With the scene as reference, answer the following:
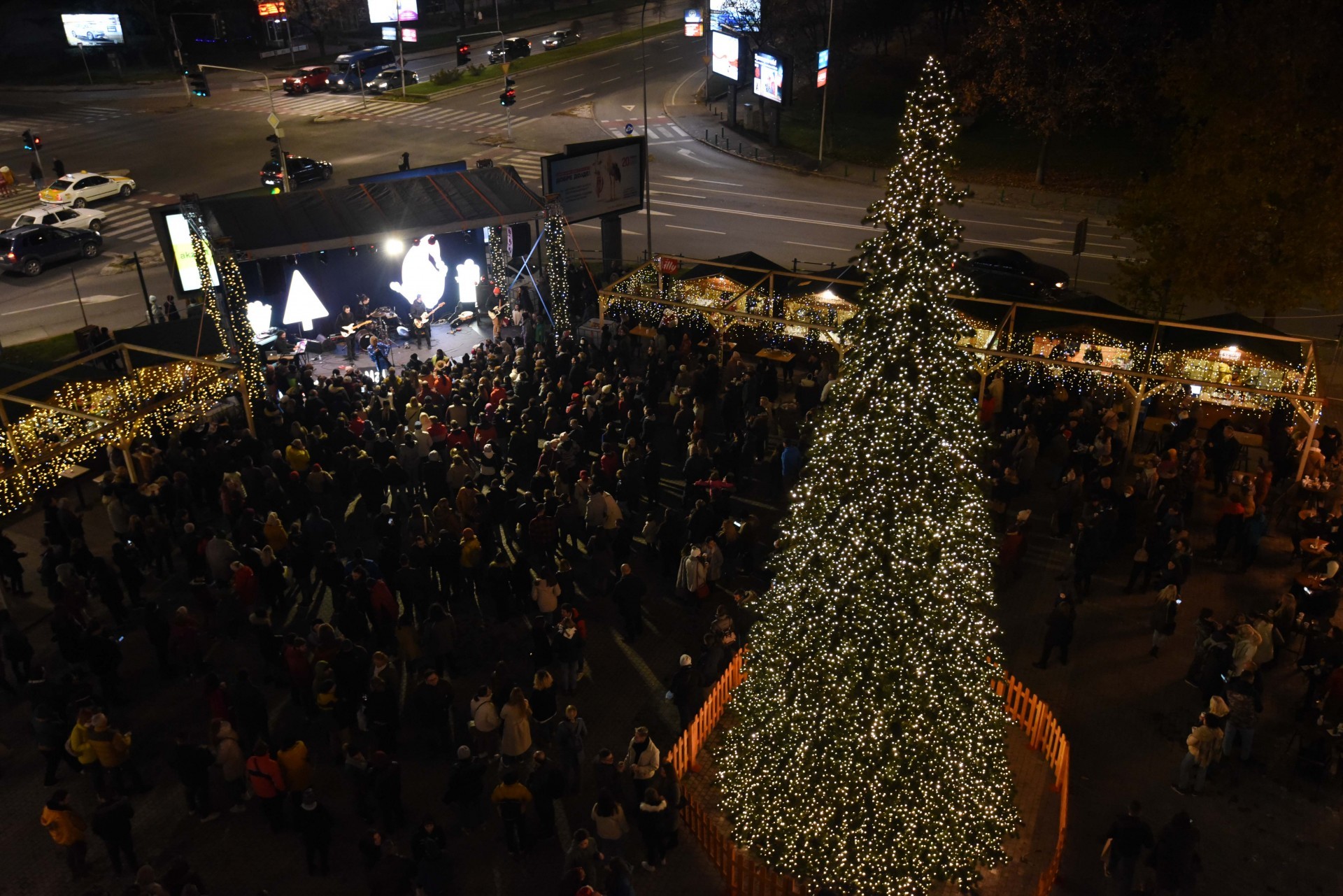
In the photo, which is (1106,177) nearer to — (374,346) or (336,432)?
(374,346)

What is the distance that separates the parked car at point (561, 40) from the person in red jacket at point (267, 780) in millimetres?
58665

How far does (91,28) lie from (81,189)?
32.6 metres

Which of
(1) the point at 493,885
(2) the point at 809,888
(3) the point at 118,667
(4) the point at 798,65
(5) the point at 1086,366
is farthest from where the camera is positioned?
(4) the point at 798,65

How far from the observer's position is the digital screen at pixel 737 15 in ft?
148

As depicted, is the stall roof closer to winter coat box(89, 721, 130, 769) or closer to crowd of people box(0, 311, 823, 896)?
crowd of people box(0, 311, 823, 896)

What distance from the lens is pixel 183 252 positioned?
22703mm

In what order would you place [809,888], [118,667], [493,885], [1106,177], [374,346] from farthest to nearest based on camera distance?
1. [1106,177]
2. [374,346]
3. [118,667]
4. [493,885]
5. [809,888]

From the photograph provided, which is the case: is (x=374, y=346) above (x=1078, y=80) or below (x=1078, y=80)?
below

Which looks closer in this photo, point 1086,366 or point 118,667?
point 118,667

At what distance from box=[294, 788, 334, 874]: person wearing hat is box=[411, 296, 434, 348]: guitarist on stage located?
16047 millimetres

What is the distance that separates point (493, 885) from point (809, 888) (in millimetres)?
3161

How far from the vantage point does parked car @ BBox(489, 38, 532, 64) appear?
58500mm

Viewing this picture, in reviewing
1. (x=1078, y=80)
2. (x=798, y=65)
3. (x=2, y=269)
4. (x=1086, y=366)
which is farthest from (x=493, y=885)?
(x=798, y=65)

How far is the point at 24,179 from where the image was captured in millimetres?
39594
